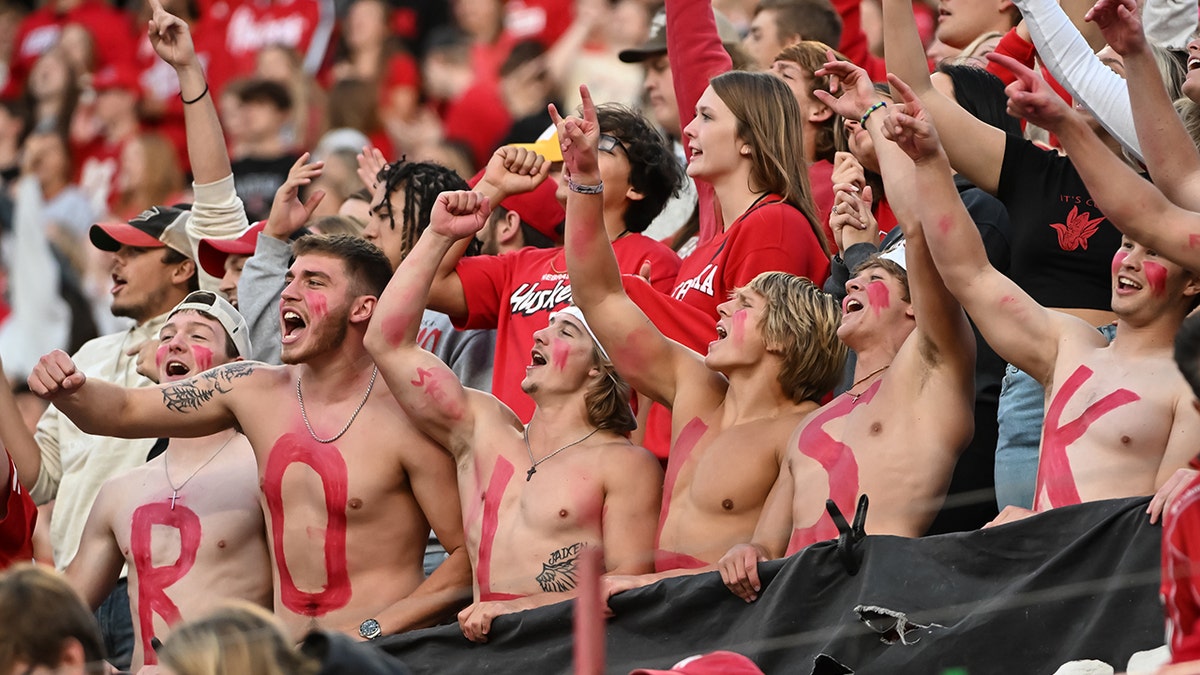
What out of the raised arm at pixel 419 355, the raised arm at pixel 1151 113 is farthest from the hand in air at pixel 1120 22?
the raised arm at pixel 419 355

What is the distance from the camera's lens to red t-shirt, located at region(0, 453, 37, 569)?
5848mm

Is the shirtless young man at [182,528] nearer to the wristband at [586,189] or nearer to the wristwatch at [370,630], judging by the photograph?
the wristwatch at [370,630]

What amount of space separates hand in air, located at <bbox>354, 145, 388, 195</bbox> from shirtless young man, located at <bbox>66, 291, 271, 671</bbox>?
2.91ft

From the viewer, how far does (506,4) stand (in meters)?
12.2

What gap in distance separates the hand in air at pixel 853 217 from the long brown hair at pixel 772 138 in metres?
0.19

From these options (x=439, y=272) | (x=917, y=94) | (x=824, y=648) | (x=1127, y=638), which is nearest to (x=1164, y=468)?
(x=1127, y=638)

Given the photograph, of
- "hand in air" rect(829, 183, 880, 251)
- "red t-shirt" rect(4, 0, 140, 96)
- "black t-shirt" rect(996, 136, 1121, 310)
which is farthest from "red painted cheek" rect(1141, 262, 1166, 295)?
"red t-shirt" rect(4, 0, 140, 96)

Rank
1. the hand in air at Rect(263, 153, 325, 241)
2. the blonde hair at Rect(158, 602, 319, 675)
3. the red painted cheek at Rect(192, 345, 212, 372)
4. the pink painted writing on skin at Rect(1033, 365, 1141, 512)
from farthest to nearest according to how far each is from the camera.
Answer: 1. the hand in air at Rect(263, 153, 325, 241)
2. the red painted cheek at Rect(192, 345, 212, 372)
3. the pink painted writing on skin at Rect(1033, 365, 1141, 512)
4. the blonde hair at Rect(158, 602, 319, 675)

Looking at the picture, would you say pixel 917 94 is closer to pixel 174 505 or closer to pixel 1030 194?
pixel 1030 194

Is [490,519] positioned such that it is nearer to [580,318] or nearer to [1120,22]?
[580,318]

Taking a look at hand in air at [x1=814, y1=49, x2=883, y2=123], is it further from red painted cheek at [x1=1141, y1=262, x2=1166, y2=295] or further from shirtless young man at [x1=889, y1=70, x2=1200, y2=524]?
red painted cheek at [x1=1141, y1=262, x2=1166, y2=295]

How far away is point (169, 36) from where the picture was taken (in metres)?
7.52

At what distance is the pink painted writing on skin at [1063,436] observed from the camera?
4883mm

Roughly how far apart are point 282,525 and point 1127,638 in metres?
2.82
